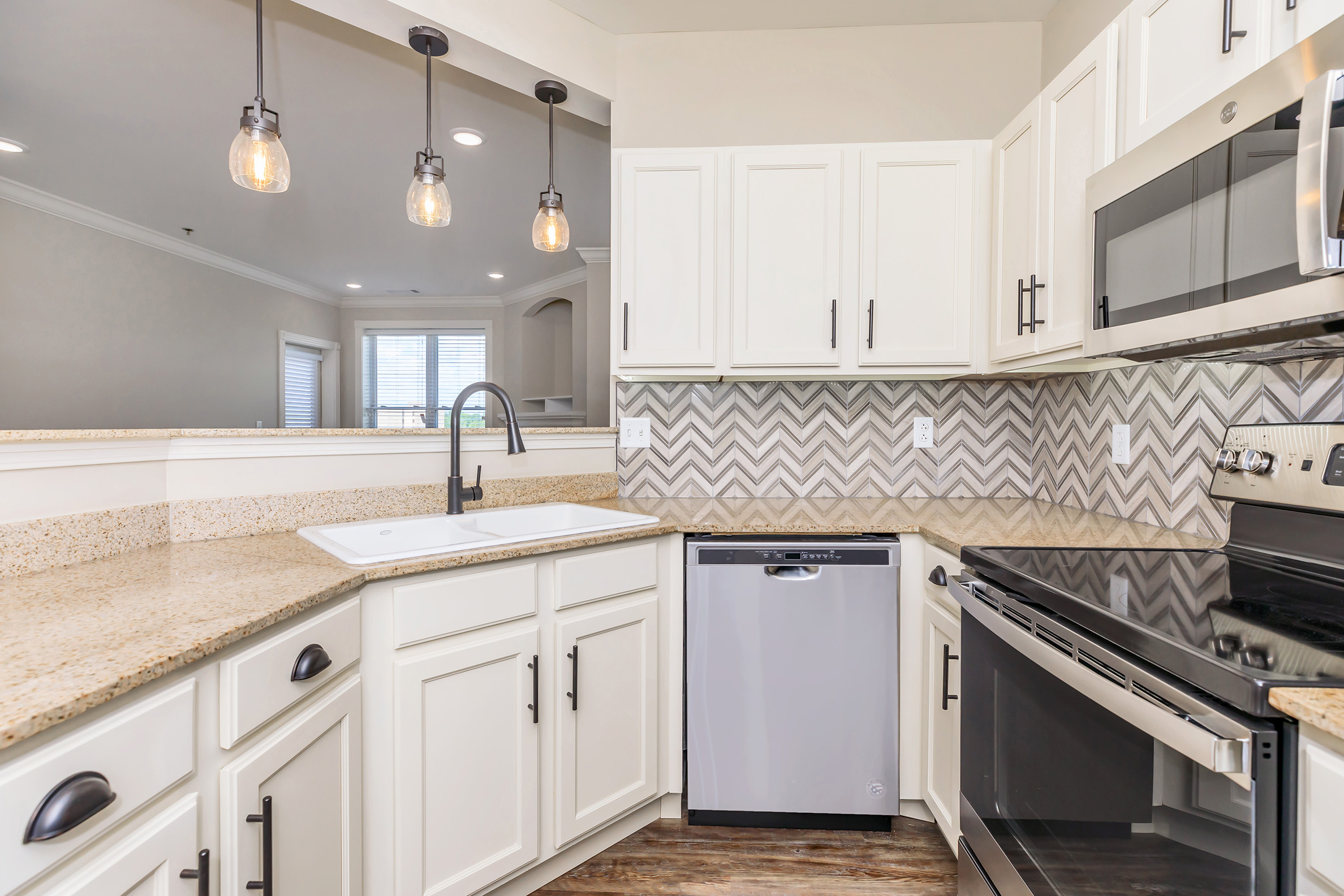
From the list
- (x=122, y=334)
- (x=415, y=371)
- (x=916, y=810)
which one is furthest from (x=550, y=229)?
(x=415, y=371)

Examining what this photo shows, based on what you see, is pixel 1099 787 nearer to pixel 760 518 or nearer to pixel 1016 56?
pixel 760 518

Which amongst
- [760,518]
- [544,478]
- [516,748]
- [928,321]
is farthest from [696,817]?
[928,321]

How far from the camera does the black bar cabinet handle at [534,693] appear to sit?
58.1 inches

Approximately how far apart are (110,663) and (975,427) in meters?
2.49

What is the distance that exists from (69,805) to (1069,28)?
308cm

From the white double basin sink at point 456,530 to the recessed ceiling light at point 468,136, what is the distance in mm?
2172

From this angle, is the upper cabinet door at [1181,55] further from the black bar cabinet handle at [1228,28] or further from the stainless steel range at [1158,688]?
the stainless steel range at [1158,688]

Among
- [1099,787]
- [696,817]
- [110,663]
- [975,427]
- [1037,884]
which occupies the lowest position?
[696,817]

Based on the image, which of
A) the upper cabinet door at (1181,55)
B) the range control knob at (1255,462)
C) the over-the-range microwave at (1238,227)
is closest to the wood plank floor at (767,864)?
the range control knob at (1255,462)

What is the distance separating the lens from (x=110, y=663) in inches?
28.0

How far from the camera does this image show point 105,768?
670 mm

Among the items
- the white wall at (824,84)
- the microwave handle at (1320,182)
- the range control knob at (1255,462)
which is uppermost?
the white wall at (824,84)

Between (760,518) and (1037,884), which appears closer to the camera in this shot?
(1037,884)

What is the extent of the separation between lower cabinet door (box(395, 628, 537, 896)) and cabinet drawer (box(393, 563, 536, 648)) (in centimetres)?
5
